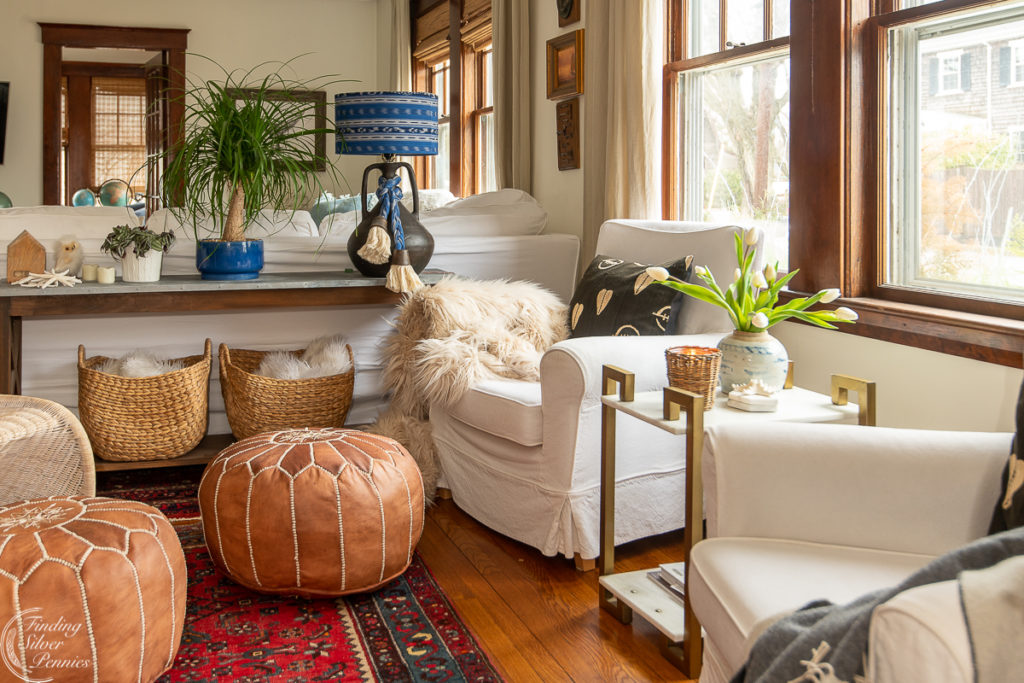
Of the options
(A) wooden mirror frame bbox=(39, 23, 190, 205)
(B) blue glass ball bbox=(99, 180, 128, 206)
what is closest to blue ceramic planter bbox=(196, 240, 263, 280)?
(A) wooden mirror frame bbox=(39, 23, 190, 205)

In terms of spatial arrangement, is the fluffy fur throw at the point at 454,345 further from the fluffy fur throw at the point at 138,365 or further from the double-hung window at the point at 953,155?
the double-hung window at the point at 953,155

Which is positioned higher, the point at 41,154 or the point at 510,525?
the point at 41,154

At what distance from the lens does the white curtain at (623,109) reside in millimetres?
3240

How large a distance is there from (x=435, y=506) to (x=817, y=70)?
1.74m

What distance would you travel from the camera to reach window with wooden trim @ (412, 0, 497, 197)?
5.34m

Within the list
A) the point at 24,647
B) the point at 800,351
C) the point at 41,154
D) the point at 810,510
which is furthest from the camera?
the point at 41,154

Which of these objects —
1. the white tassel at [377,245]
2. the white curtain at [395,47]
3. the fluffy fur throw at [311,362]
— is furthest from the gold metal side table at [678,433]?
the white curtain at [395,47]

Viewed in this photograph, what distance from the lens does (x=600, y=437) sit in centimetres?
234

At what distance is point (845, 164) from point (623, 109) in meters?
1.06

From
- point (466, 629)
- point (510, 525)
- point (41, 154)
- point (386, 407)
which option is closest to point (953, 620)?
point (466, 629)

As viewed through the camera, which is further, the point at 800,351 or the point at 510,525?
the point at 800,351

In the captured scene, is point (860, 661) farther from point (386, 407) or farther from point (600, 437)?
point (386, 407)

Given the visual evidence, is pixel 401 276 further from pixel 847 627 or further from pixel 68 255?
pixel 847 627

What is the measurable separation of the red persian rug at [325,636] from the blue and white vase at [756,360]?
2.75ft
